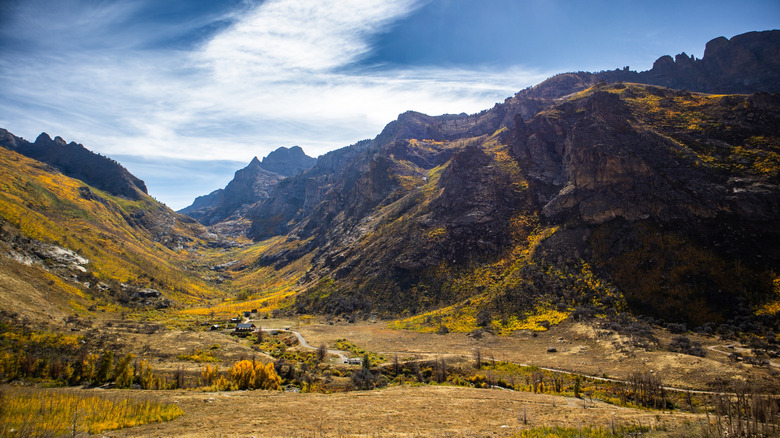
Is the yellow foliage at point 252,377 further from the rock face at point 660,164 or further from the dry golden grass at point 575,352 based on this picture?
the rock face at point 660,164

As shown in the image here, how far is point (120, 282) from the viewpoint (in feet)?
293

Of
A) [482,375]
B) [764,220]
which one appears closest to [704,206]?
[764,220]

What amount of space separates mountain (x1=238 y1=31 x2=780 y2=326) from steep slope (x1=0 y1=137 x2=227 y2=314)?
48.1m

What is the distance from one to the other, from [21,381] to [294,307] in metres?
75.4

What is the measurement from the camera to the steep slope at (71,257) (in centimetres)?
5641

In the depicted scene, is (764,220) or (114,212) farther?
(114,212)

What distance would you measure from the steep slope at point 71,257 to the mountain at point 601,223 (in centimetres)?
4813

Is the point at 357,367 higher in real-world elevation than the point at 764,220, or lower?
lower

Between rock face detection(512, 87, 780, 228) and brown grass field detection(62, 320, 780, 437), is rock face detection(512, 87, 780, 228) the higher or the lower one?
the higher one

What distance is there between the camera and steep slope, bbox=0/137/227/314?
5641 cm

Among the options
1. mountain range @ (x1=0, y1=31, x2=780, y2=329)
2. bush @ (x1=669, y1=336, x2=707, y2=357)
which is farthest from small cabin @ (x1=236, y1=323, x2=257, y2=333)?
bush @ (x1=669, y1=336, x2=707, y2=357)

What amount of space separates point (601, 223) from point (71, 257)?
121 m

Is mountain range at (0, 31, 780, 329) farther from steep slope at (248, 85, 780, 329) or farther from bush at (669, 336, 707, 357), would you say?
bush at (669, 336, 707, 357)

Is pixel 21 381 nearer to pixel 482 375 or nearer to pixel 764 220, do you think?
pixel 482 375
